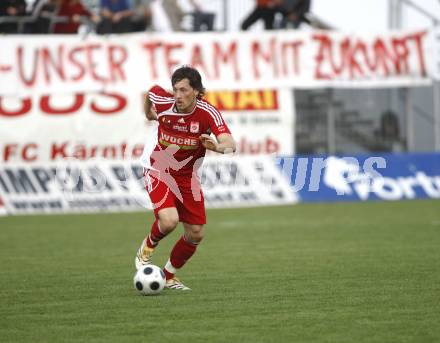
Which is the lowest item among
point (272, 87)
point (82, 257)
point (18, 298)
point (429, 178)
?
point (429, 178)

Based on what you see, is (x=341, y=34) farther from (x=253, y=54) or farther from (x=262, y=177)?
(x=262, y=177)

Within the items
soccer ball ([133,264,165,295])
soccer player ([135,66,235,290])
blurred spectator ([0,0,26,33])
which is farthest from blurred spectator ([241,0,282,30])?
soccer ball ([133,264,165,295])

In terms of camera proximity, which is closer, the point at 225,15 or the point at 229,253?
the point at 229,253

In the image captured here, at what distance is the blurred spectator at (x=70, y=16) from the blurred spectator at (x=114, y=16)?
12.9 inches

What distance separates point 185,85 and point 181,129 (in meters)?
0.52

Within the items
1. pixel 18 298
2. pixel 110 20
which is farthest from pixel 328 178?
pixel 18 298

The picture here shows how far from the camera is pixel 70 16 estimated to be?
933 inches

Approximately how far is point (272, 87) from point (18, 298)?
14897mm

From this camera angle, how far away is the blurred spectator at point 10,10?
75.0 ft

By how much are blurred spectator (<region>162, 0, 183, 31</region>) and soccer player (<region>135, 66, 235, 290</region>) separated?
14.7m

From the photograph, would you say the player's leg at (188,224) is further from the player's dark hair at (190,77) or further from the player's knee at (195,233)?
the player's dark hair at (190,77)

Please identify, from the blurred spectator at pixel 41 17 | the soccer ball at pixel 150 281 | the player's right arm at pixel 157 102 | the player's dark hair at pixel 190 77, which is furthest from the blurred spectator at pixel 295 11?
the soccer ball at pixel 150 281


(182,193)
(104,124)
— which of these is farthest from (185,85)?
(104,124)

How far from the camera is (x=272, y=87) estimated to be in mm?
23922
